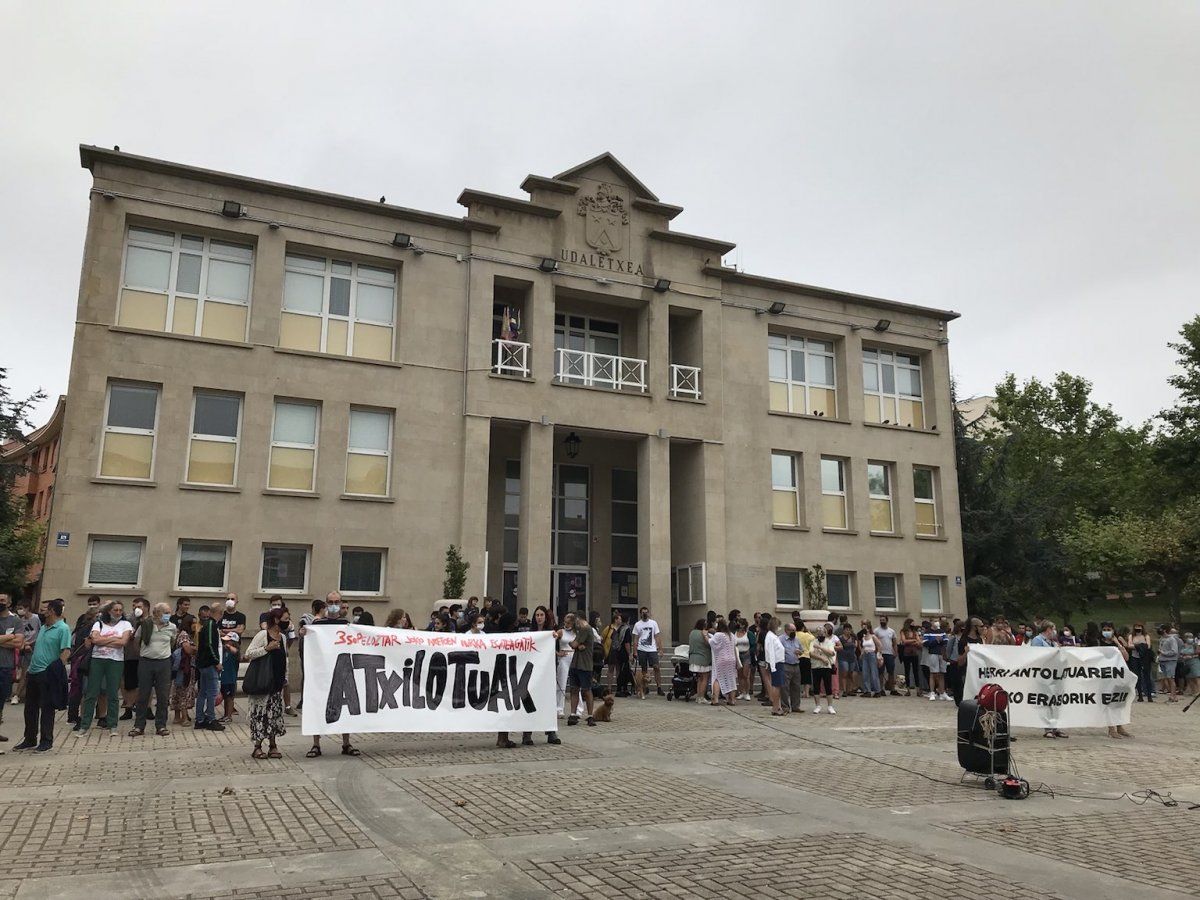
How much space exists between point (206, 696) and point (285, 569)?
8.02 m

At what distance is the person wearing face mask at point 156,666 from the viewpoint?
13.0 metres

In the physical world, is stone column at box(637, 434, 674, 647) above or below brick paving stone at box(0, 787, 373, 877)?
above

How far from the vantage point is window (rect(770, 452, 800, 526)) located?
27.9 meters

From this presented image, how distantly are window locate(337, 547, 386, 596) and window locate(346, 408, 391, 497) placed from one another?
1.48 m

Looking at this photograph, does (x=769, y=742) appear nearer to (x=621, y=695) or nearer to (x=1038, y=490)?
(x=621, y=695)

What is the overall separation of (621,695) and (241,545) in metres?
9.44

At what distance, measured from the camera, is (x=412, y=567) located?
22484mm

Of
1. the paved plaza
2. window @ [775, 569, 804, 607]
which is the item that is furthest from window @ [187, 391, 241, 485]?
window @ [775, 569, 804, 607]

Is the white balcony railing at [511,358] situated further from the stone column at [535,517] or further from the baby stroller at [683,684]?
the baby stroller at [683,684]

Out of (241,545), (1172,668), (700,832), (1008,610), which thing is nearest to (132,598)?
(241,545)

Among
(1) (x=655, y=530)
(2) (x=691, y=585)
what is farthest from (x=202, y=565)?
(2) (x=691, y=585)

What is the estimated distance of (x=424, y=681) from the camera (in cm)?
1198

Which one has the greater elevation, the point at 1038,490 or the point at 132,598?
the point at 1038,490

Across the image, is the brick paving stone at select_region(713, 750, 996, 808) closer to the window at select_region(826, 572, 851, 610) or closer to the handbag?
the handbag
